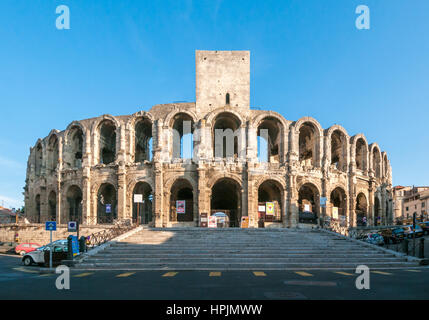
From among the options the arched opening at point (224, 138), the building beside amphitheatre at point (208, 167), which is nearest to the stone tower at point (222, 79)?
the building beside amphitheatre at point (208, 167)

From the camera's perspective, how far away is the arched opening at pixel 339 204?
34344 mm

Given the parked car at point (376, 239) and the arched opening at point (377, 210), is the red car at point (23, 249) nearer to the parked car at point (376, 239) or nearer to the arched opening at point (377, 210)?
the parked car at point (376, 239)

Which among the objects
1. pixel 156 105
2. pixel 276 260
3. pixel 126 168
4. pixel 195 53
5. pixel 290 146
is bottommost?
pixel 276 260

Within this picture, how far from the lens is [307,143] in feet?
129

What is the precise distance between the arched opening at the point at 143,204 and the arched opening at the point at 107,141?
596cm

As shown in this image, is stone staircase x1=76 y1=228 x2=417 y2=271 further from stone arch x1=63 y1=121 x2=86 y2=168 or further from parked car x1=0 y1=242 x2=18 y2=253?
stone arch x1=63 y1=121 x2=86 y2=168

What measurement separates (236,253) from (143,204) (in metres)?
20.9

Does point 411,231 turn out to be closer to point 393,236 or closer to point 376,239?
point 393,236

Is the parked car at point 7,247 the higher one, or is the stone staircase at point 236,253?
the stone staircase at point 236,253

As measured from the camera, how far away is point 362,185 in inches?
1510

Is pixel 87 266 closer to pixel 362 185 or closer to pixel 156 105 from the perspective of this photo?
pixel 156 105

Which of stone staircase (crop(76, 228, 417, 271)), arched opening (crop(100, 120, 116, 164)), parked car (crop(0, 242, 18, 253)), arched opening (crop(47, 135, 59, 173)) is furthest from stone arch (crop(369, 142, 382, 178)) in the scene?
parked car (crop(0, 242, 18, 253))
